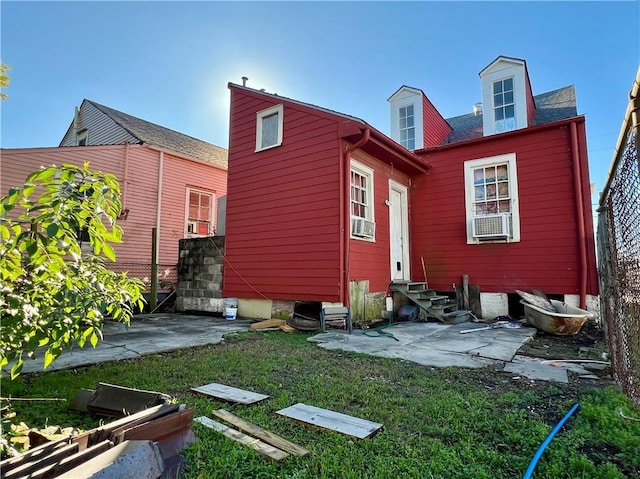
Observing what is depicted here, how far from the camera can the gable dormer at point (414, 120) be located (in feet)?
31.4

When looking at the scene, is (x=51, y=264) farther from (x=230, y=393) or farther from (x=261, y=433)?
(x=230, y=393)

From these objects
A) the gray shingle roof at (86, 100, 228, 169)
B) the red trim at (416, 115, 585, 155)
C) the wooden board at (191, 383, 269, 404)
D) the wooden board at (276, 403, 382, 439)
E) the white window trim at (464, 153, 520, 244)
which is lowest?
the wooden board at (191, 383, 269, 404)

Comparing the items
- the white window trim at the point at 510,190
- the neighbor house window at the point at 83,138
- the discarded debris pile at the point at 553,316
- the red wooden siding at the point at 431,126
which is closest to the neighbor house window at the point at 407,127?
the red wooden siding at the point at 431,126

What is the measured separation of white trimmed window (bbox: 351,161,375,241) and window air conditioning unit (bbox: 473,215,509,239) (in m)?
2.33

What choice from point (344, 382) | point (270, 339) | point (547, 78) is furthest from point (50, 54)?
point (547, 78)

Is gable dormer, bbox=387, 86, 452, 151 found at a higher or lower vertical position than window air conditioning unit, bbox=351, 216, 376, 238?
higher

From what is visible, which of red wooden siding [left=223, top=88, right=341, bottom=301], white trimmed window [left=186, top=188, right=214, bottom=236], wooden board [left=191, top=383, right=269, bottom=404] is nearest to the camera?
wooden board [left=191, top=383, right=269, bottom=404]

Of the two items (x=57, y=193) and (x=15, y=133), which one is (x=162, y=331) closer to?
(x=57, y=193)

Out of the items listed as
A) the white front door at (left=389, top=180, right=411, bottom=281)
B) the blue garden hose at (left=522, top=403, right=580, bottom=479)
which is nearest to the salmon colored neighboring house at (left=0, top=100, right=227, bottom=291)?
the white front door at (left=389, top=180, right=411, bottom=281)

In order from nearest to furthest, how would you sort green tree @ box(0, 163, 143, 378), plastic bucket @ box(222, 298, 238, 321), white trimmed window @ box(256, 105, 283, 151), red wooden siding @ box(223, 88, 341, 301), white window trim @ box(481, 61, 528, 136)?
green tree @ box(0, 163, 143, 378), red wooden siding @ box(223, 88, 341, 301), white trimmed window @ box(256, 105, 283, 151), plastic bucket @ box(222, 298, 238, 321), white window trim @ box(481, 61, 528, 136)

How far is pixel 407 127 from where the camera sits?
9820mm

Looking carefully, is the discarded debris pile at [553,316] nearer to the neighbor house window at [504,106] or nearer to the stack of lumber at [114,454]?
the neighbor house window at [504,106]

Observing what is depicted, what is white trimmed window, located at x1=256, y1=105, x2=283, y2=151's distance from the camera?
7422mm

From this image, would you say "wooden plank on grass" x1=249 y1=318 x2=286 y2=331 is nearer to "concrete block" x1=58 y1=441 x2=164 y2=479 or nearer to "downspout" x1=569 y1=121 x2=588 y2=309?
"concrete block" x1=58 y1=441 x2=164 y2=479
